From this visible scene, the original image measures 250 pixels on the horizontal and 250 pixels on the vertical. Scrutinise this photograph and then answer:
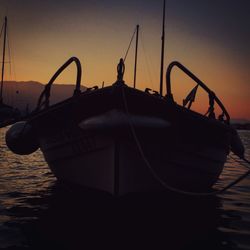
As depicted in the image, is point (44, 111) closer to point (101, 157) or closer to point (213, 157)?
point (101, 157)

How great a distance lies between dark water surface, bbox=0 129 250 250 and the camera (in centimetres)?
435

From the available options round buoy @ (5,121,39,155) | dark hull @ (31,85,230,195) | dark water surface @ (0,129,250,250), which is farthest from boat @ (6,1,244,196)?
round buoy @ (5,121,39,155)

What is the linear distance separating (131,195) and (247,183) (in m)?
5.65

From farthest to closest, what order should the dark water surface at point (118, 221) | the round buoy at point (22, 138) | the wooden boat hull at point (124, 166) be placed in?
the round buoy at point (22, 138) < the wooden boat hull at point (124, 166) < the dark water surface at point (118, 221)

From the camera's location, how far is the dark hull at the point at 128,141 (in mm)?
5305

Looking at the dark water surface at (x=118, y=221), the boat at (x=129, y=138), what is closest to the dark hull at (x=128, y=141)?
the boat at (x=129, y=138)

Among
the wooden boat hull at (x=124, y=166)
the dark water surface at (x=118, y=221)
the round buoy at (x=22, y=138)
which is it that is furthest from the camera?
the round buoy at (x=22, y=138)

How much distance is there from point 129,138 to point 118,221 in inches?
54.7

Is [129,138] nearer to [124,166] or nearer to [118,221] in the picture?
[124,166]

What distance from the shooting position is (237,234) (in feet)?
16.0

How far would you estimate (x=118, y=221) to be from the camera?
17.2ft

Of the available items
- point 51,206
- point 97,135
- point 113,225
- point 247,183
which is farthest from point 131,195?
point 247,183

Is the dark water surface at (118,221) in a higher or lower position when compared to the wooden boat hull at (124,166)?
lower

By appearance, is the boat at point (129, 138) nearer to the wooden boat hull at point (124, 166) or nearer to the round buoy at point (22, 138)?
the wooden boat hull at point (124, 166)
